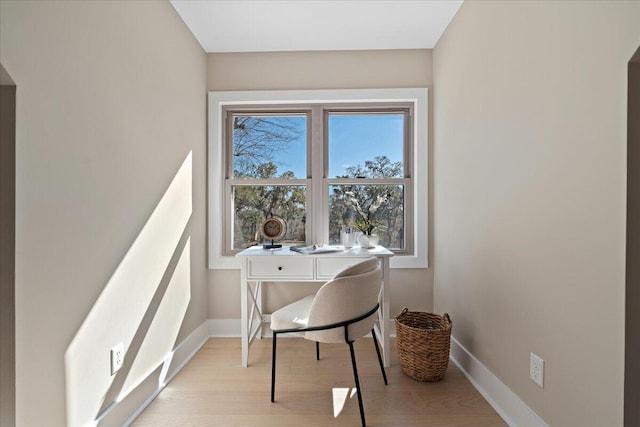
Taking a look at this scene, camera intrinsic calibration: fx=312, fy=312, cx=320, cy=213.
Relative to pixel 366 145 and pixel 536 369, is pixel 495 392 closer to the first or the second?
pixel 536 369

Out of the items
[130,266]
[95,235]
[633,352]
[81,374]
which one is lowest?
[81,374]

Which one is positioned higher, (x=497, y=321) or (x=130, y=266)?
(x=130, y=266)

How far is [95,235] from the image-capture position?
4.53 ft

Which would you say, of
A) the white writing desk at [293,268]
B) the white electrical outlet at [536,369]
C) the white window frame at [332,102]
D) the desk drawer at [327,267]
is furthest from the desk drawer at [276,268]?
the white electrical outlet at [536,369]

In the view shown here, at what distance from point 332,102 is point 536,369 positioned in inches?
90.4

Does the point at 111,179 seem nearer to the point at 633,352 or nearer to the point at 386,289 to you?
the point at 386,289

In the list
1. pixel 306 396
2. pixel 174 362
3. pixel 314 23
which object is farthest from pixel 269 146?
pixel 306 396

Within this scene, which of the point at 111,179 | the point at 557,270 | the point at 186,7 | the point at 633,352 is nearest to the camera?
the point at 633,352

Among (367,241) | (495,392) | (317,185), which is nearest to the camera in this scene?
(495,392)

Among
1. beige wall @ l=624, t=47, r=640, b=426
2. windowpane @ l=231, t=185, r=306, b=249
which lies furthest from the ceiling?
beige wall @ l=624, t=47, r=640, b=426

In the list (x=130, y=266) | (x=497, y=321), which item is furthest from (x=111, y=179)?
(x=497, y=321)

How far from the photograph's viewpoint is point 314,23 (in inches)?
91.4

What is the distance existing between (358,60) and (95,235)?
7.67ft

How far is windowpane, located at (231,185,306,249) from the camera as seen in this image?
111 inches
